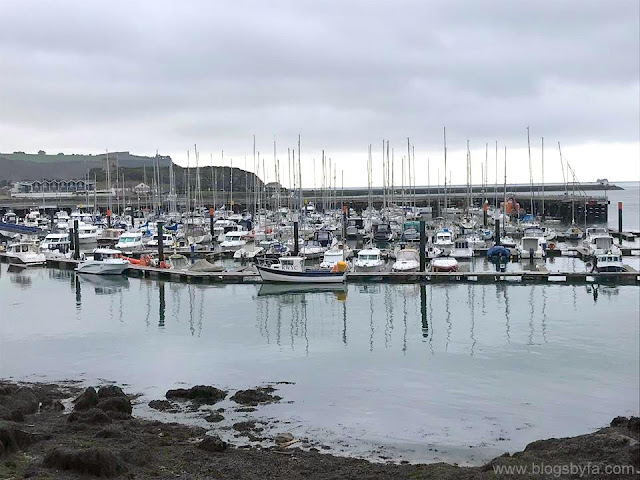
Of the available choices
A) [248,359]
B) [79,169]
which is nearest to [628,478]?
[248,359]

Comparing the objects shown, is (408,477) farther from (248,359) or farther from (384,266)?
(384,266)

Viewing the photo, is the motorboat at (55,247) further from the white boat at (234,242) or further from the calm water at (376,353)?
the calm water at (376,353)

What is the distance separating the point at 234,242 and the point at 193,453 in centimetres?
4701

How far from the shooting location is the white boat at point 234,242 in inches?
2427

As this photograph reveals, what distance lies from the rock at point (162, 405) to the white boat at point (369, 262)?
2786cm

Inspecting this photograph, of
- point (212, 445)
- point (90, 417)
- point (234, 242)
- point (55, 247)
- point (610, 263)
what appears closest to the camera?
point (212, 445)

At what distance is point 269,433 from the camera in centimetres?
1777

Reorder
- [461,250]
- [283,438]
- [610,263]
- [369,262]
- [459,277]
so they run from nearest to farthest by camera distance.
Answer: [283,438]
[610,263]
[459,277]
[369,262]
[461,250]

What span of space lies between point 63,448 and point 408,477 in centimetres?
662

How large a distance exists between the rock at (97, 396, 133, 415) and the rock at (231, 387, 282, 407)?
2930 millimetres

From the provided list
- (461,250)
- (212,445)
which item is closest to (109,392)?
(212,445)

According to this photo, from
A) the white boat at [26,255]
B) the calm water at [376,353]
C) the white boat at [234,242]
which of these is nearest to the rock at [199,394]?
the calm water at [376,353]

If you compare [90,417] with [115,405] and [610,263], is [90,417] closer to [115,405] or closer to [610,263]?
[115,405]

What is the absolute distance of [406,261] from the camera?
155ft
